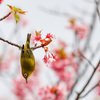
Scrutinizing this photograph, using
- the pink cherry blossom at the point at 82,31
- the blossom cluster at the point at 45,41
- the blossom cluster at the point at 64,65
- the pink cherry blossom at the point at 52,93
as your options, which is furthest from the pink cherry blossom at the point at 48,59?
the pink cherry blossom at the point at 82,31

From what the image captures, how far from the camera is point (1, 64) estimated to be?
9.02 metres

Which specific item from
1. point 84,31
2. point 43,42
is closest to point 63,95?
point 43,42

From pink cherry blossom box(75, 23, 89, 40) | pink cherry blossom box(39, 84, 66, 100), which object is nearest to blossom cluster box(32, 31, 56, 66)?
pink cherry blossom box(39, 84, 66, 100)

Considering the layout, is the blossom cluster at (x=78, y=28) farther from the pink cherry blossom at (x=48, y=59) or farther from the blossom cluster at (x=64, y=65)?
the pink cherry blossom at (x=48, y=59)

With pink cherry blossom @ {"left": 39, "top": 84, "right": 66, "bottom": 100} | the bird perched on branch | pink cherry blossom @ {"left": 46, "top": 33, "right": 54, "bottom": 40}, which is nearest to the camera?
the bird perched on branch

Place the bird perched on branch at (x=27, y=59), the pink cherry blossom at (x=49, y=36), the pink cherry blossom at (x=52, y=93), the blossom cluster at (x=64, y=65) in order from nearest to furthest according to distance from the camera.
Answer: the bird perched on branch at (x=27, y=59) < the pink cherry blossom at (x=49, y=36) < the pink cherry blossom at (x=52, y=93) < the blossom cluster at (x=64, y=65)

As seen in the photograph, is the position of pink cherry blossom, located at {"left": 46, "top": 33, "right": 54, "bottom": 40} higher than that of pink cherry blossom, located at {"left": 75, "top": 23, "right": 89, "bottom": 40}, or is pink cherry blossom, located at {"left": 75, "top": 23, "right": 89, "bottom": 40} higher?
pink cherry blossom, located at {"left": 46, "top": 33, "right": 54, "bottom": 40}

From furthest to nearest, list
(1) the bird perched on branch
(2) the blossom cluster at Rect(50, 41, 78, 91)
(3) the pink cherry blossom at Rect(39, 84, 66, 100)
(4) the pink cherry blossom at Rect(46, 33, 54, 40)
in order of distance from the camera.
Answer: (2) the blossom cluster at Rect(50, 41, 78, 91), (3) the pink cherry blossom at Rect(39, 84, 66, 100), (4) the pink cherry blossom at Rect(46, 33, 54, 40), (1) the bird perched on branch

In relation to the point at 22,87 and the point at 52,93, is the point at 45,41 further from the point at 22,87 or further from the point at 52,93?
the point at 22,87

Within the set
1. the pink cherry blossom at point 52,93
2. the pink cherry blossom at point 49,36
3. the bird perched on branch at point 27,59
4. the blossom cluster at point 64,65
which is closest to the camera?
the bird perched on branch at point 27,59

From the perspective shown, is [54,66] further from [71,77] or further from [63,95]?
[63,95]

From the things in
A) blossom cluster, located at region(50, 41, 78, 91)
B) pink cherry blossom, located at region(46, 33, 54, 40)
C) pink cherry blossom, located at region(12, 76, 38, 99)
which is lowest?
pink cherry blossom, located at region(12, 76, 38, 99)

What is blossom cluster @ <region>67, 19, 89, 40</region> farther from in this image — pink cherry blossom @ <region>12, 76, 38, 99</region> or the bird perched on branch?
the bird perched on branch

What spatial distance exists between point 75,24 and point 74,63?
4.69 feet
